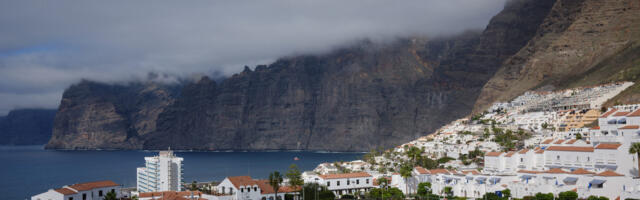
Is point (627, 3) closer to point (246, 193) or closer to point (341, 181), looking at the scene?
point (341, 181)

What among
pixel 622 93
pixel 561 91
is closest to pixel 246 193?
pixel 622 93

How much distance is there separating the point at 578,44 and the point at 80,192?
154m

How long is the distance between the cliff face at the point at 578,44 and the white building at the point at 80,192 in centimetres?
11480

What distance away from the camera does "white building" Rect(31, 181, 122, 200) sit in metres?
61.7

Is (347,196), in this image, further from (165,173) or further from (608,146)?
(608,146)

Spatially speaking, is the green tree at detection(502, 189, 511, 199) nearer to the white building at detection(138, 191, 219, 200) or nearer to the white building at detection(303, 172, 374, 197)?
the white building at detection(303, 172, 374, 197)

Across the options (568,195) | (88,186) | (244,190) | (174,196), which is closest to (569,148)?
(568,195)

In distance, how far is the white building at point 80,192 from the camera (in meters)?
61.7

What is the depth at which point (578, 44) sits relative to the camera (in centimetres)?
17300

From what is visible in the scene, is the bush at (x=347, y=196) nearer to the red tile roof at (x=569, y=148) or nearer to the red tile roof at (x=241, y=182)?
the red tile roof at (x=241, y=182)

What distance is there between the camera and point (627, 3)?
165m

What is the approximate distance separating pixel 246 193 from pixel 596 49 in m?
135

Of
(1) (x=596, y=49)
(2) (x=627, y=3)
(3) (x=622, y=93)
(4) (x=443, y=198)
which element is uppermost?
(2) (x=627, y=3)

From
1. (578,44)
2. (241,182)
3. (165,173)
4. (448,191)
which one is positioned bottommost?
(448,191)
